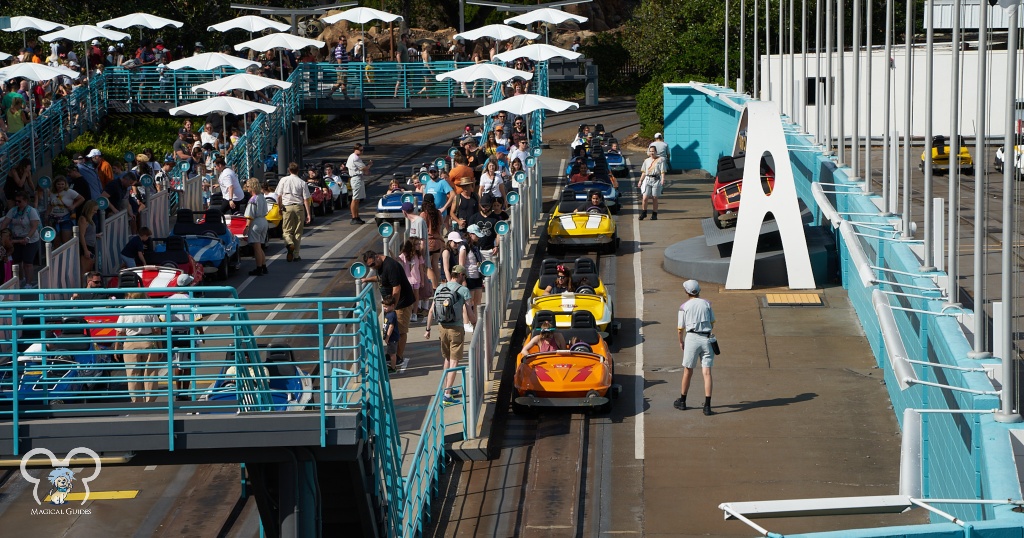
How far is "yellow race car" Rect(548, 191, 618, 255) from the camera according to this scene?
2619 cm

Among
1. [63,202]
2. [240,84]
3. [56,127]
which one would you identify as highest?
[240,84]

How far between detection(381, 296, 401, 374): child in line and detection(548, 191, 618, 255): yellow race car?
804 cm

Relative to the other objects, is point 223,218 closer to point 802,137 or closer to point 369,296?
point 802,137

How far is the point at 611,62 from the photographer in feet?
197

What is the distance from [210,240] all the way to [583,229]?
23.8ft

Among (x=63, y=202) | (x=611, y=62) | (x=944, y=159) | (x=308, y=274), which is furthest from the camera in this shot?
(x=611, y=62)

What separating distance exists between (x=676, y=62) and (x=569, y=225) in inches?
910

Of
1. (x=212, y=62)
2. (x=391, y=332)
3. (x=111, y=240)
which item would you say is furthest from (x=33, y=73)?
(x=391, y=332)

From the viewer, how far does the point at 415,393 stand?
58.4ft

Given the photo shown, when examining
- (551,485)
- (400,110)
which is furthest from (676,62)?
(551,485)

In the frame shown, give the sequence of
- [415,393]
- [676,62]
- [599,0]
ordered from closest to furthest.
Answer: [415,393] < [676,62] < [599,0]

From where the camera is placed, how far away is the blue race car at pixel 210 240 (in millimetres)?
24000

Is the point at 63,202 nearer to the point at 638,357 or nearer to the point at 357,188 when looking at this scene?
the point at 357,188

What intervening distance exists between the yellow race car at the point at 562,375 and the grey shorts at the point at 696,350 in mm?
1018
